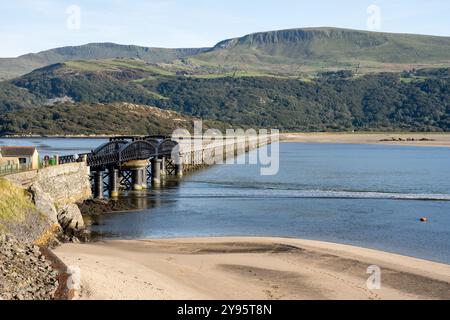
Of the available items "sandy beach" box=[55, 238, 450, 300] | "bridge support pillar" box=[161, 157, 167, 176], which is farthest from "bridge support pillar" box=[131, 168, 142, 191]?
"sandy beach" box=[55, 238, 450, 300]

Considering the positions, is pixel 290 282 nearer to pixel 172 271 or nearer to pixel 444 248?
pixel 172 271

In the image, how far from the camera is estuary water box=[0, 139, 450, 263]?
45.3 m

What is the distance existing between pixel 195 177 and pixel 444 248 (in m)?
49.9

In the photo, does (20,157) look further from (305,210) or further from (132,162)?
(305,210)

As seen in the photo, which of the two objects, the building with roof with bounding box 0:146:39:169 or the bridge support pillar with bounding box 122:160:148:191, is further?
the bridge support pillar with bounding box 122:160:148:191

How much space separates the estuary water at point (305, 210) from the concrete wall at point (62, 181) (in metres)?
3.81

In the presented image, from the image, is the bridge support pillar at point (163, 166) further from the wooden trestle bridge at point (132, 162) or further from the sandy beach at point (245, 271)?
the sandy beach at point (245, 271)

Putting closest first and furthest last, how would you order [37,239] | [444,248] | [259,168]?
1. [37,239]
2. [444,248]
3. [259,168]

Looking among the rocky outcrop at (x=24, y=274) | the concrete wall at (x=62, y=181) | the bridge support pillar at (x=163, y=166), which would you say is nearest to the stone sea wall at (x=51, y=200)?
the concrete wall at (x=62, y=181)

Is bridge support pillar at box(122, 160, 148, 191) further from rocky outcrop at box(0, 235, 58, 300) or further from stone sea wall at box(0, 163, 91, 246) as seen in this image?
rocky outcrop at box(0, 235, 58, 300)

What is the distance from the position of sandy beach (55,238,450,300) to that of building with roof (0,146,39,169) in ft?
38.9

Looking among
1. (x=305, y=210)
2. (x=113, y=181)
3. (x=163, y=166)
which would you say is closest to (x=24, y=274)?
(x=305, y=210)

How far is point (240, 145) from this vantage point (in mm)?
163250
